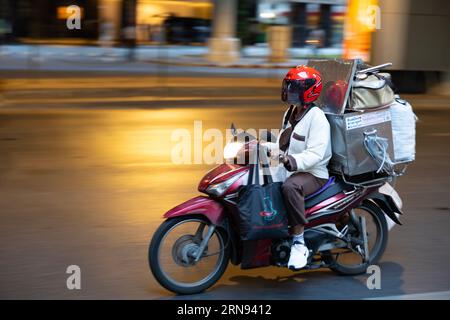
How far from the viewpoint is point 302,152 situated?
4.92 m

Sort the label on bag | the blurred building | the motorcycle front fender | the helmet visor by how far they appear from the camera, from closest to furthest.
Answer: the motorcycle front fender < the helmet visor < the label on bag < the blurred building

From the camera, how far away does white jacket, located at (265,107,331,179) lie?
15.9ft

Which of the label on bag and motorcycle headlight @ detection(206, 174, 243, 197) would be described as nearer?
motorcycle headlight @ detection(206, 174, 243, 197)

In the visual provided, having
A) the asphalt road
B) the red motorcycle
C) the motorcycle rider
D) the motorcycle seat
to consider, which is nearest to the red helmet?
the motorcycle rider

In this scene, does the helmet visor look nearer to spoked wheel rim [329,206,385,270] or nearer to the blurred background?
spoked wheel rim [329,206,385,270]

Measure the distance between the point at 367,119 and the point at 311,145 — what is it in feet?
1.70

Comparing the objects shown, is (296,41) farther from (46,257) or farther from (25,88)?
(46,257)

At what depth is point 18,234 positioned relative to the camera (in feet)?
20.5

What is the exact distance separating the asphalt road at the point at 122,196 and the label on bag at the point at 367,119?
127 cm

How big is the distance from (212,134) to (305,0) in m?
10.4

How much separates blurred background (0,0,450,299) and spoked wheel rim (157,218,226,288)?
0.17 meters

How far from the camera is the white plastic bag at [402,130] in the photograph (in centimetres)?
521

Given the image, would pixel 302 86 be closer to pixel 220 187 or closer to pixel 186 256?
pixel 220 187

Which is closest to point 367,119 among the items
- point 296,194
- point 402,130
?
point 402,130
